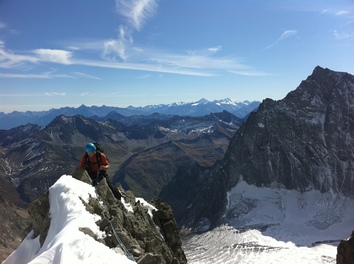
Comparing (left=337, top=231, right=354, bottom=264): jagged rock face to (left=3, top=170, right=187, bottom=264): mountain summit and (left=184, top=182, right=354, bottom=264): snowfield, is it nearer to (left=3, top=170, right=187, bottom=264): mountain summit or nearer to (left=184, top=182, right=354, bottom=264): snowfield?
(left=3, top=170, right=187, bottom=264): mountain summit

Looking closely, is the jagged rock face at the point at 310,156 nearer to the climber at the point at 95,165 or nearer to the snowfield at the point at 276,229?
the snowfield at the point at 276,229

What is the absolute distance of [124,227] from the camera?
89.7 ft

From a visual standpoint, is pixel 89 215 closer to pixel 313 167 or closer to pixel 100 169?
pixel 100 169

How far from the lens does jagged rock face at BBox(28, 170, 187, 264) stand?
2221cm

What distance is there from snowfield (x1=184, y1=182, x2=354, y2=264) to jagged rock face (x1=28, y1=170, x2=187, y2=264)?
90.7m

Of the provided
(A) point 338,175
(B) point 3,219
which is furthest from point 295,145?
(B) point 3,219

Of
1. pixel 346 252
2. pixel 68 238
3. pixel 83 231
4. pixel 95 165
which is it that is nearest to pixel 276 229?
pixel 346 252

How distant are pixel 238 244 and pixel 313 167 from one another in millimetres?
73933

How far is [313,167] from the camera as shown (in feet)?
611

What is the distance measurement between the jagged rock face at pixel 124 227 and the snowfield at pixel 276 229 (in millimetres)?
90743

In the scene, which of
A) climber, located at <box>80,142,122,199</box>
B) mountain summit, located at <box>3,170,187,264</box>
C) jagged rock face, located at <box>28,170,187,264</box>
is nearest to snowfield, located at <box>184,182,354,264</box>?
jagged rock face, located at <box>28,170,187,264</box>

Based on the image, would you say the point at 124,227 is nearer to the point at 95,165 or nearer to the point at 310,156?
the point at 95,165

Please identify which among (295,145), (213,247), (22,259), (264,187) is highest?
(22,259)

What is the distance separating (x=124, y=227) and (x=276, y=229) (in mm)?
141337
